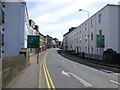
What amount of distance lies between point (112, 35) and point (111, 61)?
4.92 m

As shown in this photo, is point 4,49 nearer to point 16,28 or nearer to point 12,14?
point 16,28

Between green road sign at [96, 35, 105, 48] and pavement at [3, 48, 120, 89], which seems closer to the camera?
pavement at [3, 48, 120, 89]

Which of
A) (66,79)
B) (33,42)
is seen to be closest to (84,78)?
(66,79)

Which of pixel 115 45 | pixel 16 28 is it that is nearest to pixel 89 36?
pixel 115 45

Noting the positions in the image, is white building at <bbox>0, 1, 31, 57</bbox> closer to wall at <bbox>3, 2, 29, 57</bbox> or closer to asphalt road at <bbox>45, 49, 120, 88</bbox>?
wall at <bbox>3, 2, 29, 57</bbox>

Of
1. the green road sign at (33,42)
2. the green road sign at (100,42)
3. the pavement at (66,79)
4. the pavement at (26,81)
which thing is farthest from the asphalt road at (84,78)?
the green road sign at (33,42)

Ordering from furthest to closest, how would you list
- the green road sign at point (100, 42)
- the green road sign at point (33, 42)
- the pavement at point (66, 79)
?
the green road sign at point (33, 42) < the green road sign at point (100, 42) < the pavement at point (66, 79)

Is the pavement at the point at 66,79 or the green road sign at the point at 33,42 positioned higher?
the green road sign at the point at 33,42

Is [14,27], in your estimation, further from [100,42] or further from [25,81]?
[25,81]

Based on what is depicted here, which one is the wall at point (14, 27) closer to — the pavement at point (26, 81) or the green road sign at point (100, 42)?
the green road sign at point (100, 42)

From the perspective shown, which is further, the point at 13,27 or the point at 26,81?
the point at 13,27

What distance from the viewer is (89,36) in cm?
3919

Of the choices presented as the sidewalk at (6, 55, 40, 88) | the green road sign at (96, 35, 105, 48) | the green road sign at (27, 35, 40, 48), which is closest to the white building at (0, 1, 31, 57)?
the green road sign at (27, 35, 40, 48)

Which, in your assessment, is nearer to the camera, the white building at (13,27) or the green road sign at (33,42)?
the green road sign at (33,42)
